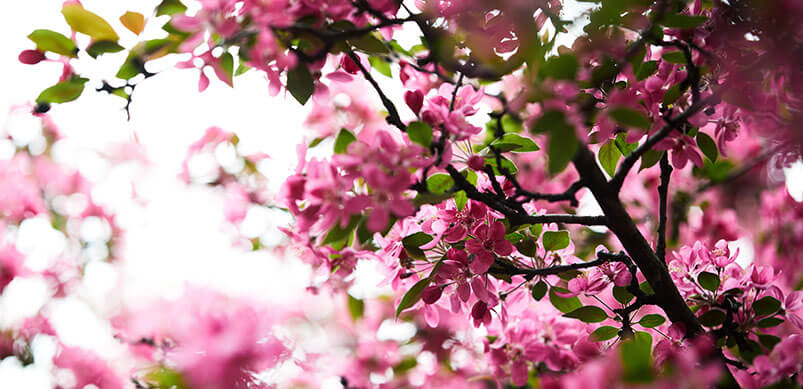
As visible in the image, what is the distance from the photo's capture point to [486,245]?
946 millimetres

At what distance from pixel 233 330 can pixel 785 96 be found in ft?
3.34

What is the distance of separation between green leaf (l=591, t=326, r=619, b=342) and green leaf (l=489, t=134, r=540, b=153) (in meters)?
0.40

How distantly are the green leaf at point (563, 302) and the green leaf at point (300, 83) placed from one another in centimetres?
64

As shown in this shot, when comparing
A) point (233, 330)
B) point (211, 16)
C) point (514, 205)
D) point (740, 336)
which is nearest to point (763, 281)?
point (740, 336)

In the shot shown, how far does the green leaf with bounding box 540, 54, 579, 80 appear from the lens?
62 centimetres

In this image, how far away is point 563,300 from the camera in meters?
1.07

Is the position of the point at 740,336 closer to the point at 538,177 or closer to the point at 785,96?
the point at 785,96

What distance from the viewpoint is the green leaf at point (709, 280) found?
40.4 inches

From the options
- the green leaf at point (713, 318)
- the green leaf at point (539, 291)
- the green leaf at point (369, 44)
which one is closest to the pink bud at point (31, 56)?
the green leaf at point (369, 44)

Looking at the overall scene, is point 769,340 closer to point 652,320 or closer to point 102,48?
point 652,320

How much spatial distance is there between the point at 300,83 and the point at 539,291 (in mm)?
626

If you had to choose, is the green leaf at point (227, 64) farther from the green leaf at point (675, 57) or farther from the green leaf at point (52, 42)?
the green leaf at point (675, 57)

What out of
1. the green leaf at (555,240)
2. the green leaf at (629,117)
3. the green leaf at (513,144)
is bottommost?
the green leaf at (555,240)

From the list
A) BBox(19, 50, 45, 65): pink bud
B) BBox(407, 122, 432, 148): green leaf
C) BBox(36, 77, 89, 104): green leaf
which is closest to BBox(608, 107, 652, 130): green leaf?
BBox(407, 122, 432, 148): green leaf
